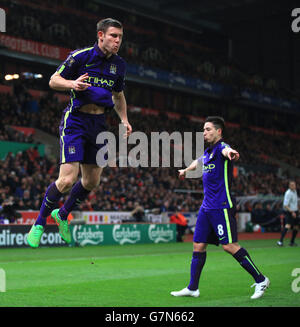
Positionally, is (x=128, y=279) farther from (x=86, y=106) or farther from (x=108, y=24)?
(x=108, y=24)

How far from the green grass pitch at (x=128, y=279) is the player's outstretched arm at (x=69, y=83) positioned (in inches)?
113

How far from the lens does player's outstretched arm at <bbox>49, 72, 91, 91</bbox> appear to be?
6449mm

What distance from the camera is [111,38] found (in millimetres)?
6832

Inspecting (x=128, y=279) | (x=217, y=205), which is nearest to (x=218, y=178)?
(x=217, y=205)

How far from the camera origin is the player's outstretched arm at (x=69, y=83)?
21.2 ft

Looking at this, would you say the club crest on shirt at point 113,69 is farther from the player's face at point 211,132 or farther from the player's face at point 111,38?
the player's face at point 211,132

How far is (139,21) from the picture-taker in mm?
46500

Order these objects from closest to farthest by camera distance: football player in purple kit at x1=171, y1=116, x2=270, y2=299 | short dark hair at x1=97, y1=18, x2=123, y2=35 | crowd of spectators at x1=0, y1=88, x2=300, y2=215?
short dark hair at x1=97, y1=18, x2=123, y2=35 → football player in purple kit at x1=171, y1=116, x2=270, y2=299 → crowd of spectators at x1=0, y1=88, x2=300, y2=215

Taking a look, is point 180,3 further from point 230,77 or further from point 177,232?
point 177,232

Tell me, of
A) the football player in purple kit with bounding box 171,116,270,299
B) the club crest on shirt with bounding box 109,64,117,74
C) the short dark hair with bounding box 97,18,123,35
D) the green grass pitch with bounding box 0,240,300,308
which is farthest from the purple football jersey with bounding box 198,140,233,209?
the short dark hair with bounding box 97,18,123,35

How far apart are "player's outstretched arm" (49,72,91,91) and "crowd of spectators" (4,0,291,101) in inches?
926

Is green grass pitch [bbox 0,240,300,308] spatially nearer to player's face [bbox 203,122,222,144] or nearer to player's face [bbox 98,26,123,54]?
player's face [bbox 203,122,222,144]

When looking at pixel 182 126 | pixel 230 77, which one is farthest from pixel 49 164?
pixel 230 77

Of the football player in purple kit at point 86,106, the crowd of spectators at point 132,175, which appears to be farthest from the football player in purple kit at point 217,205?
the crowd of spectators at point 132,175
